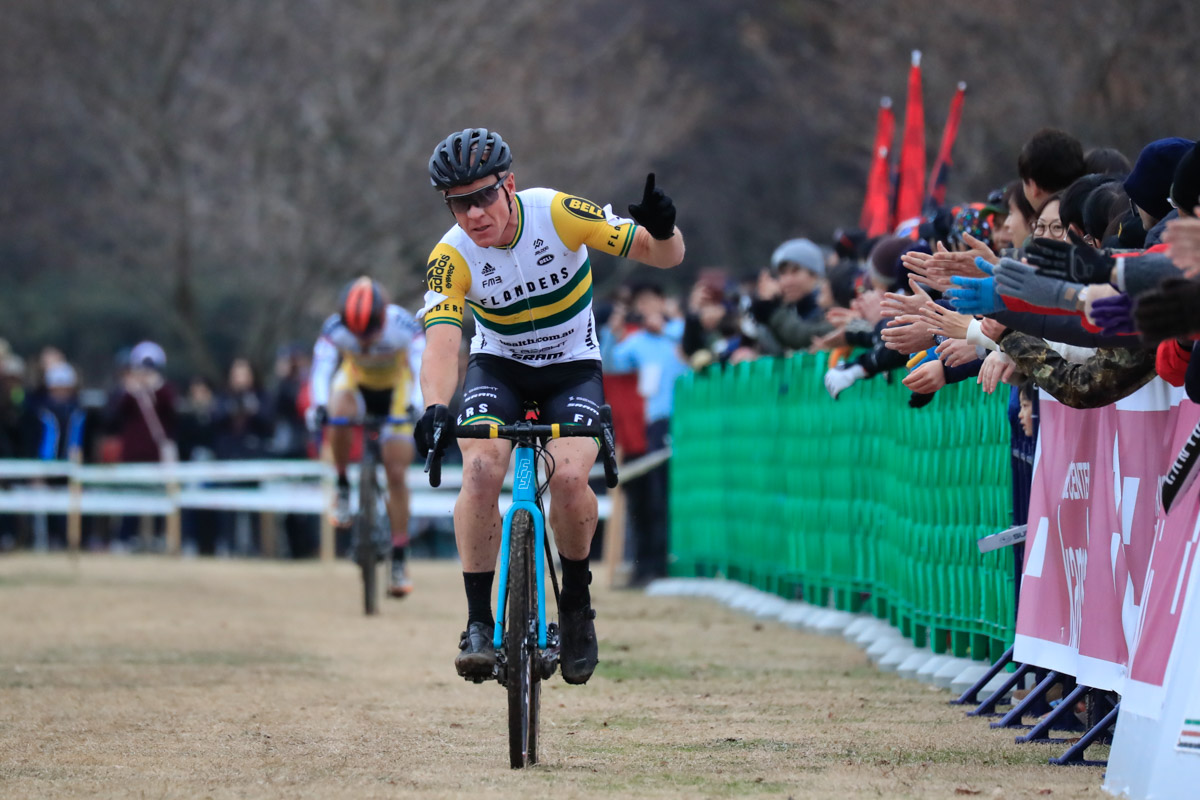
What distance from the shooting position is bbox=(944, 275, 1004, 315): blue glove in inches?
265

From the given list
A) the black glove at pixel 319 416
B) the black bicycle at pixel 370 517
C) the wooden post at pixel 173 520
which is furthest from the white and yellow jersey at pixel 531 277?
the wooden post at pixel 173 520

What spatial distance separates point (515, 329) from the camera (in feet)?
26.3

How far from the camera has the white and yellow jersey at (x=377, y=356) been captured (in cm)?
1501

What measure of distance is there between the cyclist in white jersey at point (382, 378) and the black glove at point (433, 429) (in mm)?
7569

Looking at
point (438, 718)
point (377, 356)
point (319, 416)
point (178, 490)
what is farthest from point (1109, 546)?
point (178, 490)

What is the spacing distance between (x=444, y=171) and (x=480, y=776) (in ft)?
7.44

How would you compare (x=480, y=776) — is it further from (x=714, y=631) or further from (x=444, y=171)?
(x=714, y=631)

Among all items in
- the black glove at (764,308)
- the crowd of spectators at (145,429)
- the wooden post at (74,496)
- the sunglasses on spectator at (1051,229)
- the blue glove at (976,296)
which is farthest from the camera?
the crowd of spectators at (145,429)

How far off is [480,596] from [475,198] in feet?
5.05

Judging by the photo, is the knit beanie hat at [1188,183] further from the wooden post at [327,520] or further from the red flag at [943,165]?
the wooden post at [327,520]

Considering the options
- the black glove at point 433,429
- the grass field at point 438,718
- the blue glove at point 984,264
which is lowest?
the grass field at point 438,718

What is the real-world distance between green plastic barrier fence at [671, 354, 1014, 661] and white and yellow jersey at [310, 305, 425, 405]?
2.65 meters

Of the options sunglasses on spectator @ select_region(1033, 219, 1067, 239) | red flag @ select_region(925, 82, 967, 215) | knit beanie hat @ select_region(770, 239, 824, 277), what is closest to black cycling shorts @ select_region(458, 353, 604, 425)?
sunglasses on spectator @ select_region(1033, 219, 1067, 239)

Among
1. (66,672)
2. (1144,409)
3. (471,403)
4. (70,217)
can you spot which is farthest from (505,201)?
(70,217)
